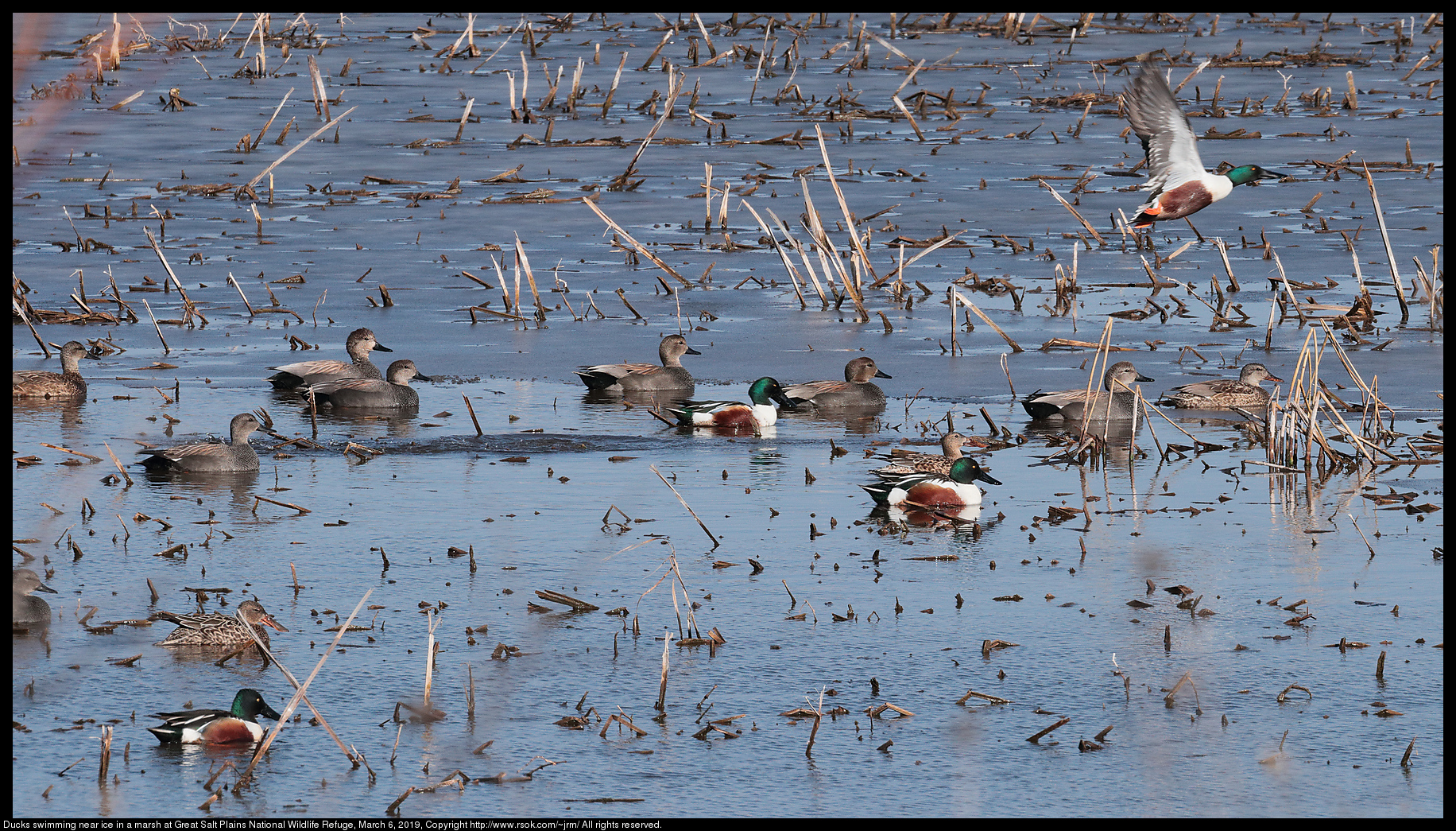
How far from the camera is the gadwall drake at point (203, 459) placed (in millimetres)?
9180

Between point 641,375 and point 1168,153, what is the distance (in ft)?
12.4

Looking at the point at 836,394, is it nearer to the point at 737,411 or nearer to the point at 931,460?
the point at 737,411

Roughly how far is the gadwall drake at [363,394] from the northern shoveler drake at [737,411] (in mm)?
1585

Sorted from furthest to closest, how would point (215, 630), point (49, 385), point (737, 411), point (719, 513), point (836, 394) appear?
point (836, 394) < point (49, 385) < point (737, 411) < point (719, 513) < point (215, 630)

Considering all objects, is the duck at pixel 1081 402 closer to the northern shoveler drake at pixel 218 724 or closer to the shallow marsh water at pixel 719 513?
the shallow marsh water at pixel 719 513

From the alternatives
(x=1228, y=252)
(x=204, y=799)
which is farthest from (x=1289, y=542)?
(x=1228, y=252)

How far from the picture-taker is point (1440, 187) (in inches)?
682

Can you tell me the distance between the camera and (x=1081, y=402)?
10453 mm

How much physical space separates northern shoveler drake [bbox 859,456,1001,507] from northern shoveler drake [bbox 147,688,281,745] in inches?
146

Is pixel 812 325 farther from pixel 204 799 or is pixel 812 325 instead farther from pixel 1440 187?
pixel 204 799

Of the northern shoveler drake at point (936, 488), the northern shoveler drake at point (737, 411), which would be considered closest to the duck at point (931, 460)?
the northern shoveler drake at point (936, 488)

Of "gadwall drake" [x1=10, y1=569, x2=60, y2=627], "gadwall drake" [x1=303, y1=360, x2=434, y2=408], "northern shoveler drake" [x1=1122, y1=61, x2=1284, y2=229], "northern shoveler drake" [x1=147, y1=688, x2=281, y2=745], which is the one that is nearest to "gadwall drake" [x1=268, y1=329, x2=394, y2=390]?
"gadwall drake" [x1=303, y1=360, x2=434, y2=408]

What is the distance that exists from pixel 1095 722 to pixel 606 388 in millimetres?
6358

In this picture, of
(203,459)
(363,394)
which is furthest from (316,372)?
(203,459)
